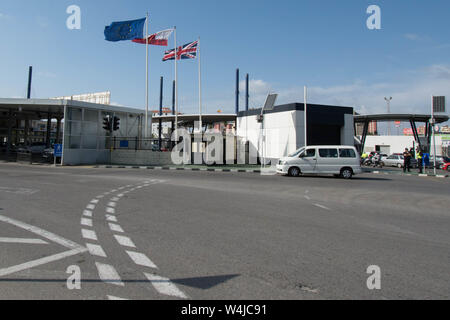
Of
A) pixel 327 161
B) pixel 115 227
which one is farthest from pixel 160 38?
pixel 115 227

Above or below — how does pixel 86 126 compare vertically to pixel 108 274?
above

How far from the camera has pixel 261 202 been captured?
32.2 feet

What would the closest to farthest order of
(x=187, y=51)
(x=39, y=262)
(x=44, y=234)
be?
(x=39, y=262) < (x=44, y=234) < (x=187, y=51)

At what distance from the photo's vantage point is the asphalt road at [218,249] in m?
3.58

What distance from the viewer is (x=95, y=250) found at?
16.0 feet

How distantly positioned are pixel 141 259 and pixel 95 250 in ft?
2.92

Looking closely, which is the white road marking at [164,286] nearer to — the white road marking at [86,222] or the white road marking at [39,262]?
the white road marking at [39,262]

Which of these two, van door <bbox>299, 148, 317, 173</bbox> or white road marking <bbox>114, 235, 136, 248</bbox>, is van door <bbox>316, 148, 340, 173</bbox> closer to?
van door <bbox>299, 148, 317, 173</bbox>

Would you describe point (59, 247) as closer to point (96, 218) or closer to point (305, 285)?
point (96, 218)

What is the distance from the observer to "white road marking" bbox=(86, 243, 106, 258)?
15.4ft

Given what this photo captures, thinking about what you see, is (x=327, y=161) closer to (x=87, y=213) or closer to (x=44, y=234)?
(x=87, y=213)

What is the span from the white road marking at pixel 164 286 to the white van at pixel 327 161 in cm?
1660

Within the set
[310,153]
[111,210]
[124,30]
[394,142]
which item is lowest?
[111,210]
